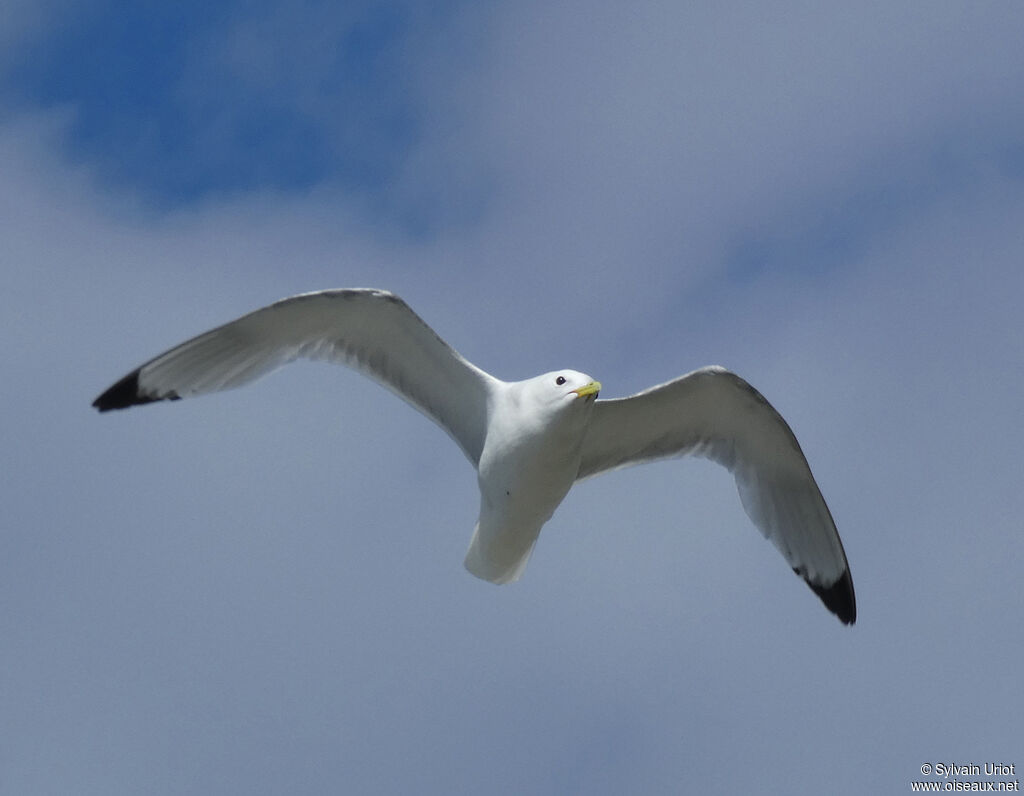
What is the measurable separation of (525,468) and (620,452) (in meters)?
1.41

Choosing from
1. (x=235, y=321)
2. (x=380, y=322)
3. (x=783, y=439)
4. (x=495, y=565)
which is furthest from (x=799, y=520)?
(x=235, y=321)

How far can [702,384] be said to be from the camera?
12828 mm

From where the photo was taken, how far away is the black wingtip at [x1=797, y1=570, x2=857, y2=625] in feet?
45.4

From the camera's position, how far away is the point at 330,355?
12828 millimetres

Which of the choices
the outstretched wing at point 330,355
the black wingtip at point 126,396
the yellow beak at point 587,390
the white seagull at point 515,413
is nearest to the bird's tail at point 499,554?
the white seagull at point 515,413

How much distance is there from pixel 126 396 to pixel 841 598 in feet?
17.9

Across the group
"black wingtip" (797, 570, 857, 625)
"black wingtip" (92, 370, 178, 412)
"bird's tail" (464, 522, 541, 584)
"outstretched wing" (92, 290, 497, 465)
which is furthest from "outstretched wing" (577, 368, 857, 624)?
"black wingtip" (92, 370, 178, 412)

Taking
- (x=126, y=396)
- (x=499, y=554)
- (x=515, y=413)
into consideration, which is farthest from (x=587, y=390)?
(x=126, y=396)

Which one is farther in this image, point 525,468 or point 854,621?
point 854,621

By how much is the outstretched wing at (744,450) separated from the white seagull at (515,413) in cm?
1

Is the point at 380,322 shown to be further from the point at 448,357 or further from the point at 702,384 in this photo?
the point at 702,384

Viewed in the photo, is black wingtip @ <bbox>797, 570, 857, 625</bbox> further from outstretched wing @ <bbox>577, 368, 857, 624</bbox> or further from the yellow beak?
the yellow beak

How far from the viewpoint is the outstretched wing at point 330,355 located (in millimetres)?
12438

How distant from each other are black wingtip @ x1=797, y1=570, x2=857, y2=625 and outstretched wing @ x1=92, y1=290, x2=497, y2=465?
9.54ft
